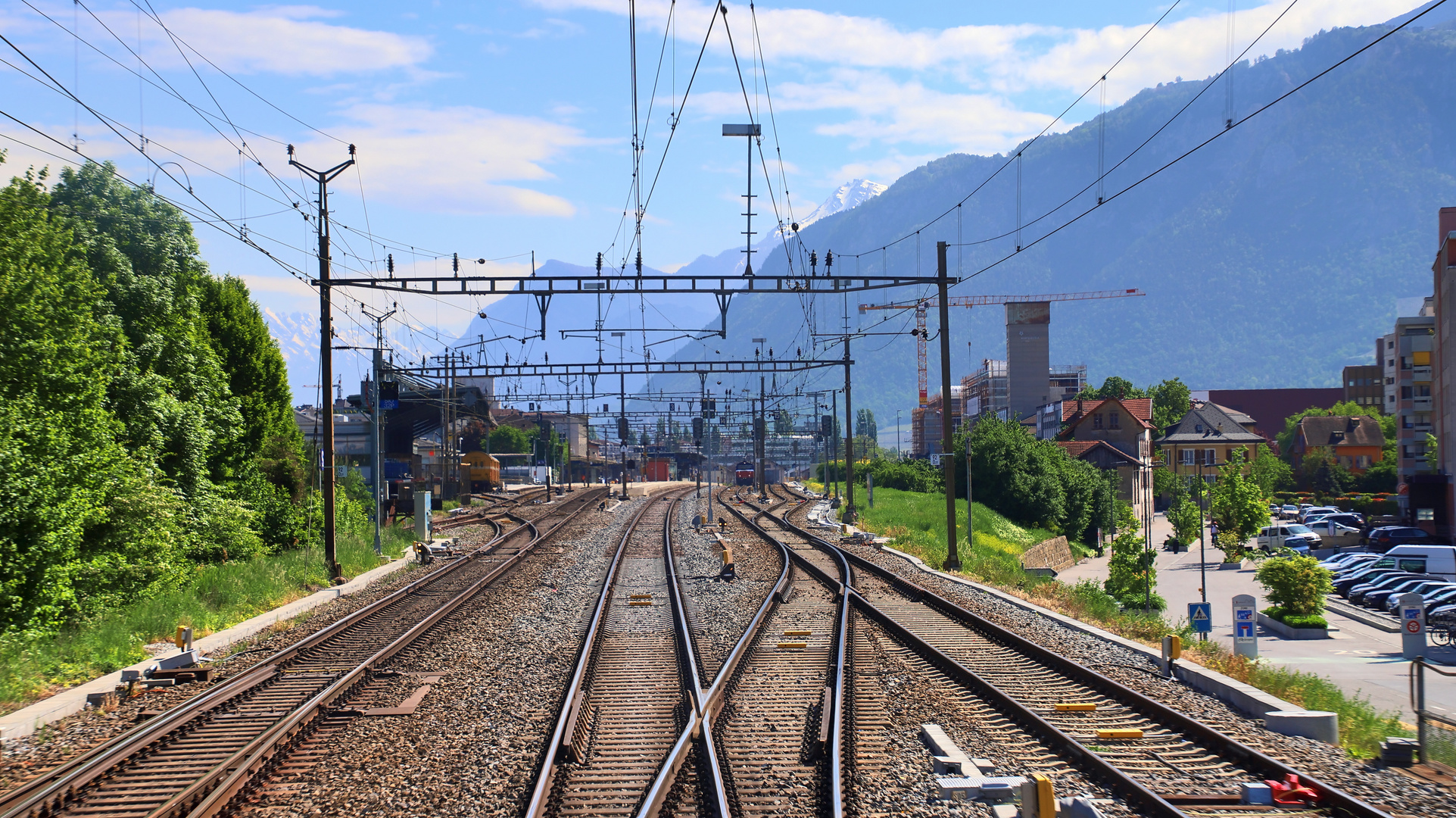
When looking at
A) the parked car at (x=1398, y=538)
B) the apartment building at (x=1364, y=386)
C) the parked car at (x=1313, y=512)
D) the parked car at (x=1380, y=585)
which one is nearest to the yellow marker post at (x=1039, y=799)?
the parked car at (x=1380, y=585)

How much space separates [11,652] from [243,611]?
20.0 ft

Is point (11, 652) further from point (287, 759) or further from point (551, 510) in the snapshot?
point (551, 510)

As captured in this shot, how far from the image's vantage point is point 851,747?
30.7 ft

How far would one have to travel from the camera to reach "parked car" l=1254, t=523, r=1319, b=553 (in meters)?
56.7

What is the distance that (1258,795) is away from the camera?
26.1ft

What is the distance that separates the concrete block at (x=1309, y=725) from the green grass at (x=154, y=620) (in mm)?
13962

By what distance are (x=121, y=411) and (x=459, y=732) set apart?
64.0 ft

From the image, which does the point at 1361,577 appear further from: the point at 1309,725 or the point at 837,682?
the point at 837,682

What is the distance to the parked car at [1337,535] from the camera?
61141mm

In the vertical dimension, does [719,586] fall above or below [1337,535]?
above

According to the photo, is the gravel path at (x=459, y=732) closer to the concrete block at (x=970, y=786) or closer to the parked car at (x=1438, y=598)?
the concrete block at (x=970, y=786)

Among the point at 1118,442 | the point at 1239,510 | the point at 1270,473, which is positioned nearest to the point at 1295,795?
the point at 1239,510

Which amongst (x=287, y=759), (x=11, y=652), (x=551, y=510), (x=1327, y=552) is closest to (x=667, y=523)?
(x=551, y=510)

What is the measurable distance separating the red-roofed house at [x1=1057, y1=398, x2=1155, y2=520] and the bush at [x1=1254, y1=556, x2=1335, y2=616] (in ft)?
165
